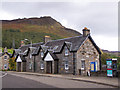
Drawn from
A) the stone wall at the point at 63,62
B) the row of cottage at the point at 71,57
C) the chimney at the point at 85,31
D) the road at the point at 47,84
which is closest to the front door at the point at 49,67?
the row of cottage at the point at 71,57

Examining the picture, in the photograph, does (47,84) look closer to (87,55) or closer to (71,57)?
(71,57)

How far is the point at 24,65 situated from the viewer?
42.6 m

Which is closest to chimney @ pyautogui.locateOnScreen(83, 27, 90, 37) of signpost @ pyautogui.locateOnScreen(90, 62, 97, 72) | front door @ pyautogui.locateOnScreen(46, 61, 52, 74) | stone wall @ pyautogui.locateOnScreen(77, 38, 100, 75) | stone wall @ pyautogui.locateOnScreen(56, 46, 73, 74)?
stone wall @ pyautogui.locateOnScreen(77, 38, 100, 75)

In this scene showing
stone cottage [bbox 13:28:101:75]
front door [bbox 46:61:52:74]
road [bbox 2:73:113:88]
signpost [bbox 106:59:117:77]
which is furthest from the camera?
front door [bbox 46:61:52:74]

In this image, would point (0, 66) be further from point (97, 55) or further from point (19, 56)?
point (97, 55)

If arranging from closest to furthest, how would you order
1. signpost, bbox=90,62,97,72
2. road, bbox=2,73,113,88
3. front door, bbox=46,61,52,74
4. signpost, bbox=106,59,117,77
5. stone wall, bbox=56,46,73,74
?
1. road, bbox=2,73,113,88
2. signpost, bbox=106,59,117,77
3. signpost, bbox=90,62,97,72
4. stone wall, bbox=56,46,73,74
5. front door, bbox=46,61,52,74

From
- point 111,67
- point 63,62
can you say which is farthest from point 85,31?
point 111,67

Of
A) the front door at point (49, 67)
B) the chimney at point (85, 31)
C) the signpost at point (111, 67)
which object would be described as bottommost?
the front door at point (49, 67)

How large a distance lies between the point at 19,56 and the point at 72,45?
18.1 metres

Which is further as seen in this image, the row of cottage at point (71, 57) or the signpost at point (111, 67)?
the row of cottage at point (71, 57)

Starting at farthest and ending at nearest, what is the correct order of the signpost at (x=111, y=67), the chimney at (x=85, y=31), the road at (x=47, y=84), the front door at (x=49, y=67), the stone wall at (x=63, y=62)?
the front door at (x=49, y=67), the chimney at (x=85, y=31), the stone wall at (x=63, y=62), the signpost at (x=111, y=67), the road at (x=47, y=84)

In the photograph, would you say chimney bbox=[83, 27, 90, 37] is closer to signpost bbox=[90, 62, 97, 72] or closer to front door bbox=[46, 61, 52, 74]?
signpost bbox=[90, 62, 97, 72]

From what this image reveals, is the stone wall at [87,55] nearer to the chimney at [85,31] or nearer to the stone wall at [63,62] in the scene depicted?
the chimney at [85,31]

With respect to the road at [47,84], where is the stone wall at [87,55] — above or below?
above
